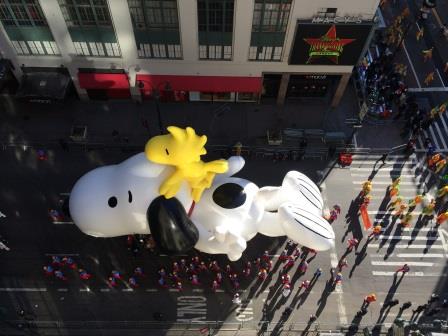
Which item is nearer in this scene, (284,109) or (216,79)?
(216,79)

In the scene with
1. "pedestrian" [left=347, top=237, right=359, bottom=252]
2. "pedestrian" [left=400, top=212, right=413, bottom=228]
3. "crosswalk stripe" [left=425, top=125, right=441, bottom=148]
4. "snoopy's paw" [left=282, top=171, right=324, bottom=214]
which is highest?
"snoopy's paw" [left=282, top=171, right=324, bottom=214]

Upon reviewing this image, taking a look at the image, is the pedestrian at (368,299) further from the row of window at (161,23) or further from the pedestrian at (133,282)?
the row of window at (161,23)

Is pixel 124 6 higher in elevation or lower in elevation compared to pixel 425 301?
higher

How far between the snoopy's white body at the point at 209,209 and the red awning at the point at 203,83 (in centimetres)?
1029

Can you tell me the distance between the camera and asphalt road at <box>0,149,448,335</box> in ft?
75.1

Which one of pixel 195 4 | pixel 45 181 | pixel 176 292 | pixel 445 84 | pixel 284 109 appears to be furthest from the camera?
pixel 445 84

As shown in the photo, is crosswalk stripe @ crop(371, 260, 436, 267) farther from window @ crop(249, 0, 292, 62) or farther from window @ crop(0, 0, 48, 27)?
window @ crop(0, 0, 48, 27)

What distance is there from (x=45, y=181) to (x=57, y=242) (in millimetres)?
4541

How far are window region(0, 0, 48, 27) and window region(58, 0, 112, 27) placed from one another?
158cm

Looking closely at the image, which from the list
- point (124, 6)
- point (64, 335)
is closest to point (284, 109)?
point (124, 6)

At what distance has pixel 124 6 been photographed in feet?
82.6

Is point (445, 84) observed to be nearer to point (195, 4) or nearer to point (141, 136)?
point (195, 4)

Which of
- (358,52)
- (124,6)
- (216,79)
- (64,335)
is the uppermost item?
(124,6)

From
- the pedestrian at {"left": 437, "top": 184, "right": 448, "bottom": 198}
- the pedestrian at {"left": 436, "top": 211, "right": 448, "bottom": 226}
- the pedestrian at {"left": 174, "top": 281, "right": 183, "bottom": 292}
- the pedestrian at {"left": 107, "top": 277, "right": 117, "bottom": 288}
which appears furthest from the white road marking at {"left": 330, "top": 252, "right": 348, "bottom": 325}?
the pedestrian at {"left": 107, "top": 277, "right": 117, "bottom": 288}
